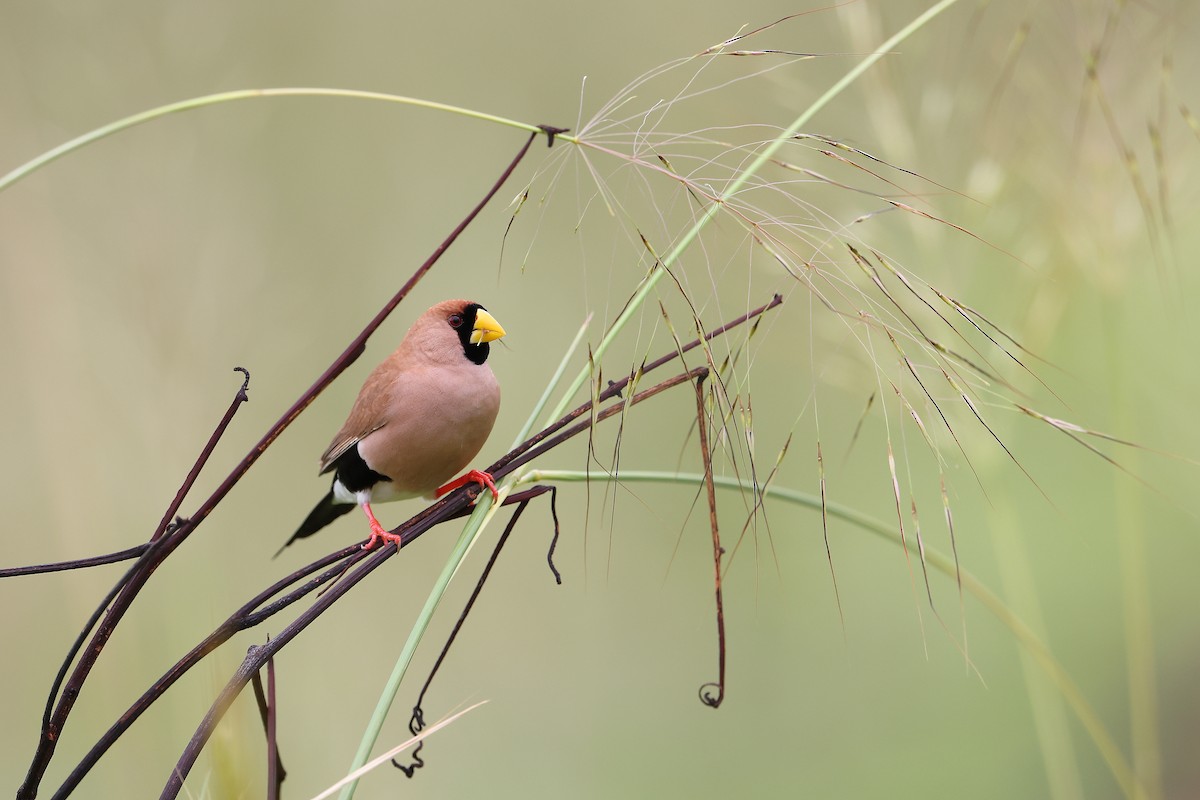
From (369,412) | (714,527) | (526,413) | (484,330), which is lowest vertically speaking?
(714,527)

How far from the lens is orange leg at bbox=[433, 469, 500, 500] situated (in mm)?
1082

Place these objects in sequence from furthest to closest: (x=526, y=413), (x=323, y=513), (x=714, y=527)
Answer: (x=526, y=413) < (x=323, y=513) < (x=714, y=527)

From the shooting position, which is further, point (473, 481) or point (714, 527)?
point (473, 481)

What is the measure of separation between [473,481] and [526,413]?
6.88ft

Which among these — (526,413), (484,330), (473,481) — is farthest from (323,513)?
(526,413)

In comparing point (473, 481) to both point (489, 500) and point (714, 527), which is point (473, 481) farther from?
point (714, 527)

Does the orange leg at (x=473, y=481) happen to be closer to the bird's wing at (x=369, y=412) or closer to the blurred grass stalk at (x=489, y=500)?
the blurred grass stalk at (x=489, y=500)

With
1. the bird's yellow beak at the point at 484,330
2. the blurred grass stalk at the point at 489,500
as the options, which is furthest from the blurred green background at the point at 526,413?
the blurred grass stalk at the point at 489,500

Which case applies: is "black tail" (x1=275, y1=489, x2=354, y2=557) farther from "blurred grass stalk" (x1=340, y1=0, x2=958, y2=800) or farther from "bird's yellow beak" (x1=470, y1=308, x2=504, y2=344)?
"blurred grass stalk" (x1=340, y1=0, x2=958, y2=800)

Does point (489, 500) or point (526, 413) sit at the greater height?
point (526, 413)

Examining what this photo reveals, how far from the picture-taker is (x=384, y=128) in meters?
3.58

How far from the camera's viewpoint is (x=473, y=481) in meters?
1.49

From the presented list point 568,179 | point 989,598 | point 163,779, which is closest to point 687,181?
point 989,598

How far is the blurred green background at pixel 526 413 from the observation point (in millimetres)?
2320
